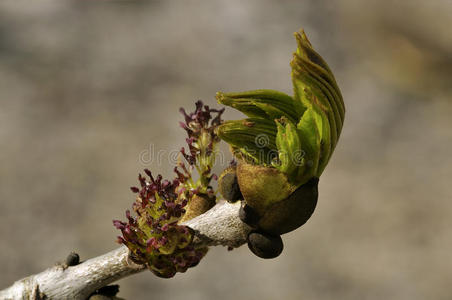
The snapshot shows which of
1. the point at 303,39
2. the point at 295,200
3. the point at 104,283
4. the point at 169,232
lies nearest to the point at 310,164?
the point at 295,200

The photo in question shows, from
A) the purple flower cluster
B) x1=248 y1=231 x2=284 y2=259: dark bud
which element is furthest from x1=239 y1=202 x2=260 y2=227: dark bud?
the purple flower cluster

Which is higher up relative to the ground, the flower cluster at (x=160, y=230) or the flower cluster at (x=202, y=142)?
the flower cluster at (x=202, y=142)

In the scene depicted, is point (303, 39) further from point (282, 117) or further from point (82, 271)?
point (82, 271)

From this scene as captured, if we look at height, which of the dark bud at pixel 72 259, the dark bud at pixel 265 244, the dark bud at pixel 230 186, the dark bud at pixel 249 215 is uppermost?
the dark bud at pixel 72 259

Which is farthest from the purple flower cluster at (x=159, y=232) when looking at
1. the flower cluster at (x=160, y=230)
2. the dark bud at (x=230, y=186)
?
the dark bud at (x=230, y=186)

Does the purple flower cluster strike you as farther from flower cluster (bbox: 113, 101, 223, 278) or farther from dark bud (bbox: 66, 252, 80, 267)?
dark bud (bbox: 66, 252, 80, 267)

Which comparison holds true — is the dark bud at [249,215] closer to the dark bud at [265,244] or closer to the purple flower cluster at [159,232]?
the dark bud at [265,244]
